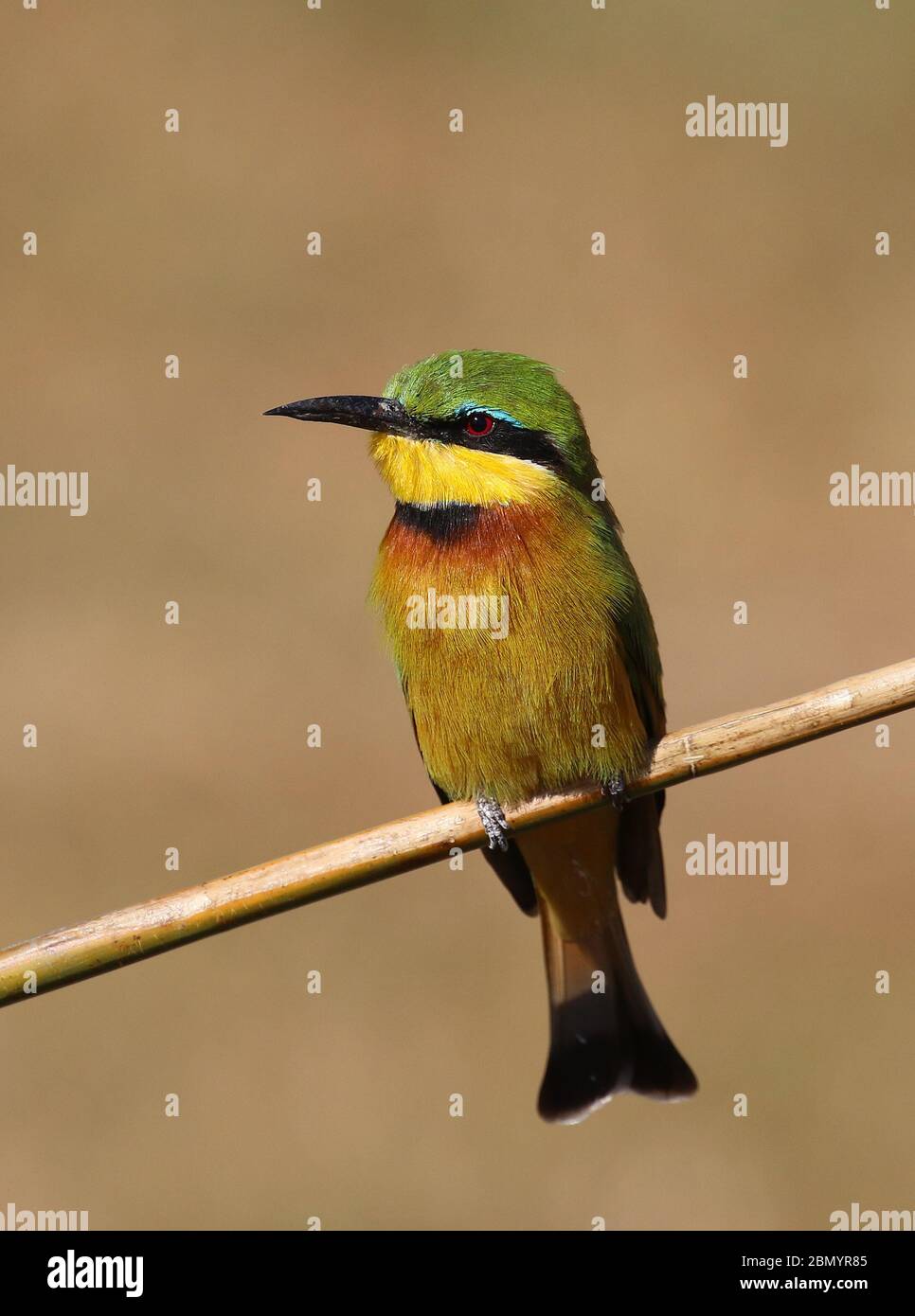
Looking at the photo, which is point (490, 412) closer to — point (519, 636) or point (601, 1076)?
point (519, 636)

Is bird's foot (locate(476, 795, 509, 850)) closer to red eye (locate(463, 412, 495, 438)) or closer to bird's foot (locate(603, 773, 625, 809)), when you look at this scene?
bird's foot (locate(603, 773, 625, 809))

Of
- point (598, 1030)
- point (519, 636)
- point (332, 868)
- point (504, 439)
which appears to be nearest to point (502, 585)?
point (519, 636)

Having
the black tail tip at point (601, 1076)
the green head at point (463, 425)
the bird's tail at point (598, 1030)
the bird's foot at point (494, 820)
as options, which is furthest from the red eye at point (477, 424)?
the black tail tip at point (601, 1076)

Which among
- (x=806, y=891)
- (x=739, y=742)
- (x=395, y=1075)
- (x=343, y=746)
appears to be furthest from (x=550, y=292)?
(x=739, y=742)

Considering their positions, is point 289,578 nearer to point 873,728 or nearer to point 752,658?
point 752,658

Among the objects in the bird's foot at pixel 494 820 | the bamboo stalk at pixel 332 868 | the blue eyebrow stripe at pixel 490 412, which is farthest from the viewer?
the blue eyebrow stripe at pixel 490 412

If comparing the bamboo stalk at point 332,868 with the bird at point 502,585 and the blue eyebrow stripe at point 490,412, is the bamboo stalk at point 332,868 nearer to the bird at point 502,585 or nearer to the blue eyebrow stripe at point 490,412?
the bird at point 502,585

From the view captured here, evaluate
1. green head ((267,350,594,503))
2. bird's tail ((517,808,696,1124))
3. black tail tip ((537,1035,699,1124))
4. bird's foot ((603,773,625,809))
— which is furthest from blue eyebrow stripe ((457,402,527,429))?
black tail tip ((537,1035,699,1124))
